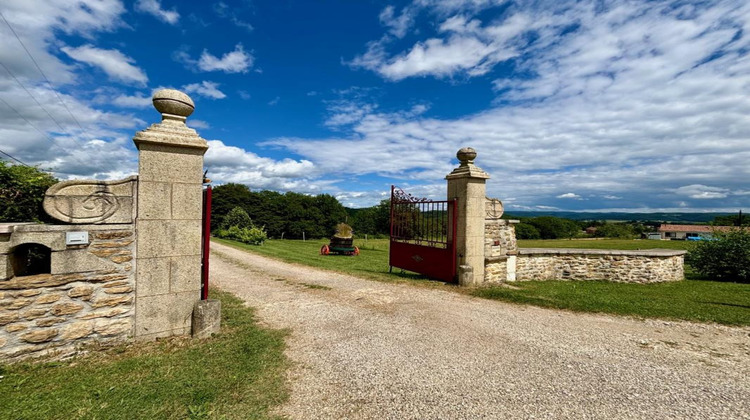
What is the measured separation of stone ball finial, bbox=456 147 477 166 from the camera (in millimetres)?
8126

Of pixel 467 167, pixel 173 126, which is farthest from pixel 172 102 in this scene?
pixel 467 167

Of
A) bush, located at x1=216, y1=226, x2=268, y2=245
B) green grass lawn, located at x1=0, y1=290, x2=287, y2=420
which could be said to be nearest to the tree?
green grass lawn, located at x1=0, y1=290, x2=287, y2=420

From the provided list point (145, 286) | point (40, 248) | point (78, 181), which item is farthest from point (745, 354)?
point (40, 248)

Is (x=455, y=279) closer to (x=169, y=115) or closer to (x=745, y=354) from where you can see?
(x=745, y=354)

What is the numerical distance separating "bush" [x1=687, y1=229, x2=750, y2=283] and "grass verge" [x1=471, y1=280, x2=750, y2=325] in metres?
1.54

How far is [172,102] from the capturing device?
432 centimetres

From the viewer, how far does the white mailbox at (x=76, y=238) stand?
3635 millimetres

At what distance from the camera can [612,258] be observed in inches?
385

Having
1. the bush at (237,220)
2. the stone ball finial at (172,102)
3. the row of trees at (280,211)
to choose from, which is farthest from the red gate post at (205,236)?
the row of trees at (280,211)

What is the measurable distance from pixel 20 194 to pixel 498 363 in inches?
252

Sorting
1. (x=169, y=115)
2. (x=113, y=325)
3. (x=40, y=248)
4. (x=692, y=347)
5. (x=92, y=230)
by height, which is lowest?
(x=692, y=347)

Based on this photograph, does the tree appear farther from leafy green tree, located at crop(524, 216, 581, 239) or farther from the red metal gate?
leafy green tree, located at crop(524, 216, 581, 239)

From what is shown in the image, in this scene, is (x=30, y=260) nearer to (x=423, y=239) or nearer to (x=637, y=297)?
(x=423, y=239)

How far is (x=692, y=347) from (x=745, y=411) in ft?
5.89
